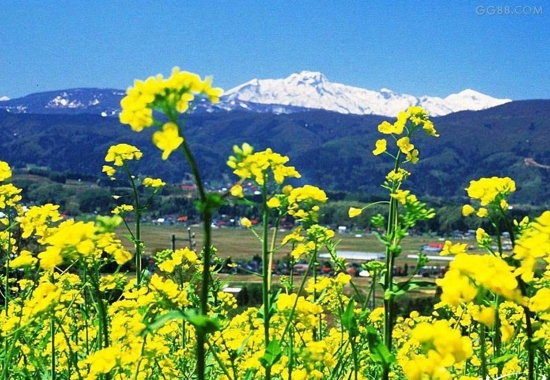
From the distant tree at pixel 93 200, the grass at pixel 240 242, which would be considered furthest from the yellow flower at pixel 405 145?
the distant tree at pixel 93 200

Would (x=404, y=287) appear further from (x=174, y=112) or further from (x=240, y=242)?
(x=240, y=242)

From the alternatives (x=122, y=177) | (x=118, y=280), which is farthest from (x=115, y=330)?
(x=122, y=177)

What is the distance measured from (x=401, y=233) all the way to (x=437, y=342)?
795 millimetres

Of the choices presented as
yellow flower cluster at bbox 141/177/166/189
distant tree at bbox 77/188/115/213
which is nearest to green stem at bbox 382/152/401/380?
yellow flower cluster at bbox 141/177/166/189

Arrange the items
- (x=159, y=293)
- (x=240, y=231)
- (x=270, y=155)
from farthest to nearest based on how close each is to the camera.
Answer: (x=240, y=231) < (x=270, y=155) < (x=159, y=293)

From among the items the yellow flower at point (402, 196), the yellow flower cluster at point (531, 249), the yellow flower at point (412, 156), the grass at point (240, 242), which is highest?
the yellow flower at point (412, 156)

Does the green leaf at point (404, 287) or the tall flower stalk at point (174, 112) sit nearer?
the tall flower stalk at point (174, 112)

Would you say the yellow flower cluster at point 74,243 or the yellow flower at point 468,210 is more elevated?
the yellow flower at point 468,210

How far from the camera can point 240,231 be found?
632 ft

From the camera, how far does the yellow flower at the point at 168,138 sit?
2.01 m

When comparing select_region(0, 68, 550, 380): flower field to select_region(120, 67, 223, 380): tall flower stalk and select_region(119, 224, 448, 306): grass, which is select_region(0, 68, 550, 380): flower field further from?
select_region(119, 224, 448, 306): grass

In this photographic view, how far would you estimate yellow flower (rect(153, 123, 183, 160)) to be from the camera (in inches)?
79.3

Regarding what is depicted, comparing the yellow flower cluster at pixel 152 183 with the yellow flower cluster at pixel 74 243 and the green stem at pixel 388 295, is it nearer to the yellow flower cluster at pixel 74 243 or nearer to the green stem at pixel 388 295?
the yellow flower cluster at pixel 74 243

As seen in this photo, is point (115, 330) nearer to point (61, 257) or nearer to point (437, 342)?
point (61, 257)
